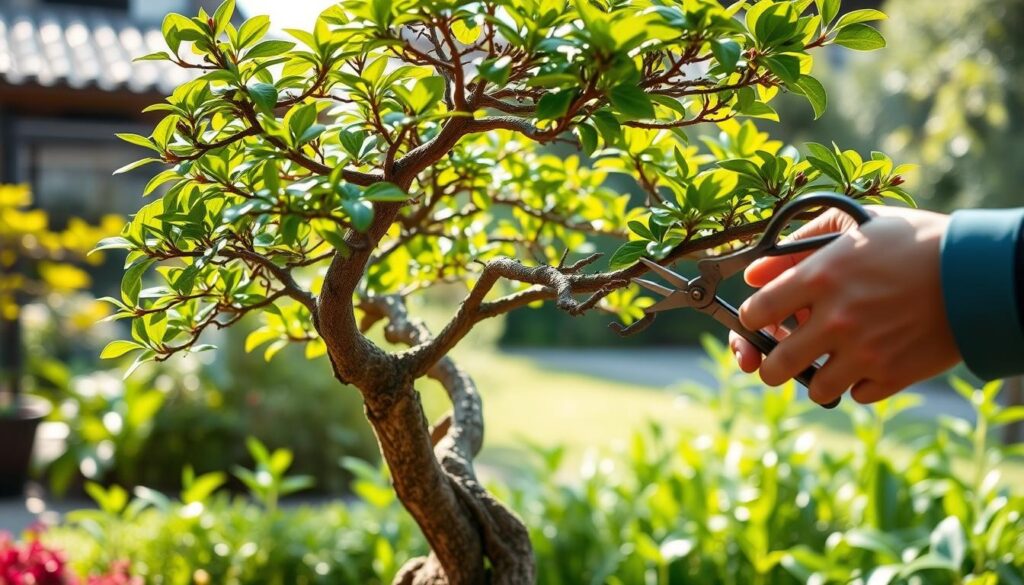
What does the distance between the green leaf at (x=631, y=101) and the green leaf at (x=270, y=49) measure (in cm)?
32

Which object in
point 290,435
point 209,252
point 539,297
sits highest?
point 209,252

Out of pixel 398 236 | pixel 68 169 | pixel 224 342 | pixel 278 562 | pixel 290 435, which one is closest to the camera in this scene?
pixel 398 236

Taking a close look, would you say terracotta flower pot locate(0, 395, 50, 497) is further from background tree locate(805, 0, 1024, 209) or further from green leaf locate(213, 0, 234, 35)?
background tree locate(805, 0, 1024, 209)

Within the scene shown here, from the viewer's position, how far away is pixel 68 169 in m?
7.20

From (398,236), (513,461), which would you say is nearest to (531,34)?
(398,236)

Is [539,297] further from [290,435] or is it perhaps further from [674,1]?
[290,435]

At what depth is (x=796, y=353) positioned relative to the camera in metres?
0.84

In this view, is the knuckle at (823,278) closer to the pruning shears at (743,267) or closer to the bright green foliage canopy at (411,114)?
the pruning shears at (743,267)

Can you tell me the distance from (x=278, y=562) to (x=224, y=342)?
316 centimetres

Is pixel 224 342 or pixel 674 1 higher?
pixel 674 1

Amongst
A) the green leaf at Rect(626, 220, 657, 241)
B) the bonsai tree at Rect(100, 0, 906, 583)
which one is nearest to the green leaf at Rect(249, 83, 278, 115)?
the bonsai tree at Rect(100, 0, 906, 583)

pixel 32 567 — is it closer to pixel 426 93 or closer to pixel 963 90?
pixel 426 93

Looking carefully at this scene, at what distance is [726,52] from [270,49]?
42 centimetres

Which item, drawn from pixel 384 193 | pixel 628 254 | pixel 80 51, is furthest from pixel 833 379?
pixel 80 51
